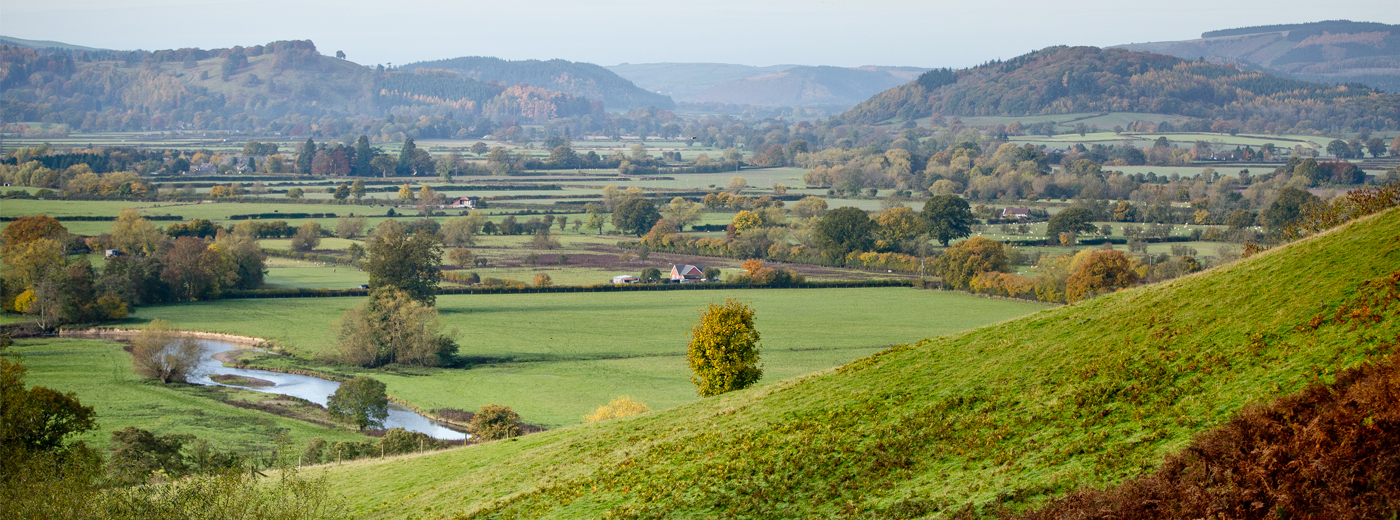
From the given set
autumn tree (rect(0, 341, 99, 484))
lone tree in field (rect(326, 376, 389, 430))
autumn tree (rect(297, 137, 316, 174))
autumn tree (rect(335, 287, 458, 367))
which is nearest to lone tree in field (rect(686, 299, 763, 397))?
lone tree in field (rect(326, 376, 389, 430))

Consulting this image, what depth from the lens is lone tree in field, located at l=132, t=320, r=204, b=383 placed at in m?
47.9

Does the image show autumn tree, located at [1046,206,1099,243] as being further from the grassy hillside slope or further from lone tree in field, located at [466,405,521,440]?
the grassy hillside slope

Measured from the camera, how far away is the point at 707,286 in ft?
245

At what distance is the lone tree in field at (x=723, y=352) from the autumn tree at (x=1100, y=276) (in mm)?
34772

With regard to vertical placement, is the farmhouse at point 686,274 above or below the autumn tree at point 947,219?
below

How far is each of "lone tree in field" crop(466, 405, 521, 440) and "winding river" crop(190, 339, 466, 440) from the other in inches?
37.5

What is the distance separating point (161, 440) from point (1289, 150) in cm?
20338

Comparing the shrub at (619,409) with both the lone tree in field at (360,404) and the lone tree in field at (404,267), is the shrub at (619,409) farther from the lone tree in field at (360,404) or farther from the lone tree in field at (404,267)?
the lone tree in field at (404,267)

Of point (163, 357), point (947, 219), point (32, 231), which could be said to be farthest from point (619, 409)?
point (32, 231)

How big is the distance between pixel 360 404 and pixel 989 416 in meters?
30.0

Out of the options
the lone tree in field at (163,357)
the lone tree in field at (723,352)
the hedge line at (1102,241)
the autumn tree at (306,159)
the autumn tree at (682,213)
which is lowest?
the hedge line at (1102,241)

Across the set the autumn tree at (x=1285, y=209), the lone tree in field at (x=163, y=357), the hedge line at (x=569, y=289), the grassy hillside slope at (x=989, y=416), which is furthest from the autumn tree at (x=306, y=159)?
the grassy hillside slope at (x=989, y=416)

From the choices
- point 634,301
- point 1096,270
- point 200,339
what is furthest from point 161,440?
point 1096,270

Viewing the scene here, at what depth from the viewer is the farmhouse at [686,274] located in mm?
77688
